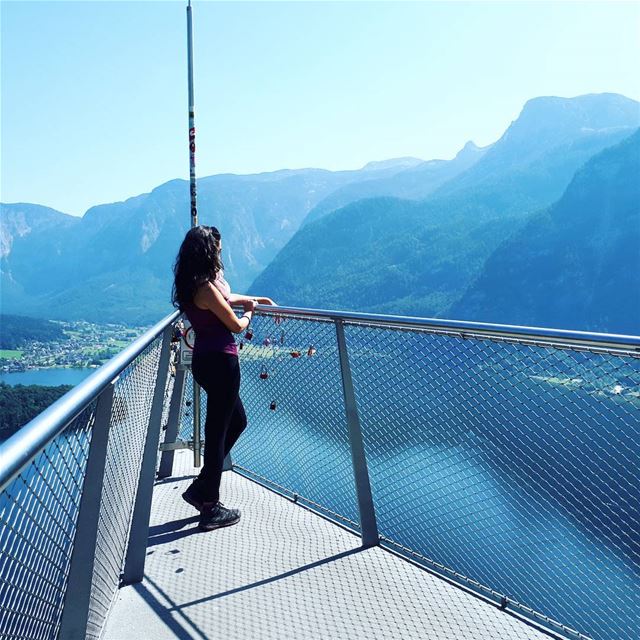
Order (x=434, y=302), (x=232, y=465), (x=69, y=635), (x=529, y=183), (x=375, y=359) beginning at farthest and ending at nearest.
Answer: (x=529, y=183) < (x=434, y=302) < (x=232, y=465) < (x=375, y=359) < (x=69, y=635)

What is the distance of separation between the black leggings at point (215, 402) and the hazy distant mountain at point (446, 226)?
369 feet

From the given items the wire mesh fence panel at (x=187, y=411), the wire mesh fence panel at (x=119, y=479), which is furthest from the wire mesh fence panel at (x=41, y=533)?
the wire mesh fence panel at (x=187, y=411)

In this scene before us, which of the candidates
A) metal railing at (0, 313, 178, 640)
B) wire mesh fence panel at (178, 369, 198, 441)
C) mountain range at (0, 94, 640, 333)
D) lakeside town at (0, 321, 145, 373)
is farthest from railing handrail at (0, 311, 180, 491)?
lakeside town at (0, 321, 145, 373)

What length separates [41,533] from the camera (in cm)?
117

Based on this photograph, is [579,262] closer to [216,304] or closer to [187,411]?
[187,411]

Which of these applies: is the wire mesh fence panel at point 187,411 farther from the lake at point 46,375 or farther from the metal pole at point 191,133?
the lake at point 46,375

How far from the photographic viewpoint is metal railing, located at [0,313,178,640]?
37.9 inches

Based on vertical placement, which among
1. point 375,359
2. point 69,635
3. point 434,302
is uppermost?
point 375,359

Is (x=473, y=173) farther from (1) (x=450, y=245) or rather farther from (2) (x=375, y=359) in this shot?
(2) (x=375, y=359)

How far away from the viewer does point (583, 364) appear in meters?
2.23

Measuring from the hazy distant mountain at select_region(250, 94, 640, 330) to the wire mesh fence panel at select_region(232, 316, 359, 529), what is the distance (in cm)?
11127

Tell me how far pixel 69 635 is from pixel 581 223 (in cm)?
11282

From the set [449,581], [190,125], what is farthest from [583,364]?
[190,125]

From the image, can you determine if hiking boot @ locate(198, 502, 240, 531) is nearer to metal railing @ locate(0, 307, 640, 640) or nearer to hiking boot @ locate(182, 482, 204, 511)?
hiking boot @ locate(182, 482, 204, 511)
